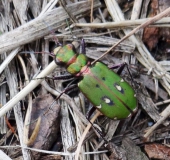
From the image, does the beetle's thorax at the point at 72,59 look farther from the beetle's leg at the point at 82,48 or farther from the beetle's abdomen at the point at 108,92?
the beetle's abdomen at the point at 108,92

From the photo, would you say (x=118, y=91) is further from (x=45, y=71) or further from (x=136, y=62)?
(x=45, y=71)

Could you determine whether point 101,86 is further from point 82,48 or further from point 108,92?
point 82,48

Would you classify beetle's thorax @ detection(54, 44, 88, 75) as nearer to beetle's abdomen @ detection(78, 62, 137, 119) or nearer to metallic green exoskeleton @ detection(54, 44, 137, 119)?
metallic green exoskeleton @ detection(54, 44, 137, 119)

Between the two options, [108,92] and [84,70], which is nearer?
[108,92]

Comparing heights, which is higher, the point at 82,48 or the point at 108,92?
the point at 82,48

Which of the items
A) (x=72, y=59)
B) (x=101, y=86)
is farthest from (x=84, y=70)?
(x=101, y=86)

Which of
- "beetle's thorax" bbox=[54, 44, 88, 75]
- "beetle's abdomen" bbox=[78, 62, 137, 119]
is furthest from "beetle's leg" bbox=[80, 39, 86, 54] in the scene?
"beetle's abdomen" bbox=[78, 62, 137, 119]

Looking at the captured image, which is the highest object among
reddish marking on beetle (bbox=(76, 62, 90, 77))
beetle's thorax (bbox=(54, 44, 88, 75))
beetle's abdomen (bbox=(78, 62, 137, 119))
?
beetle's thorax (bbox=(54, 44, 88, 75))
